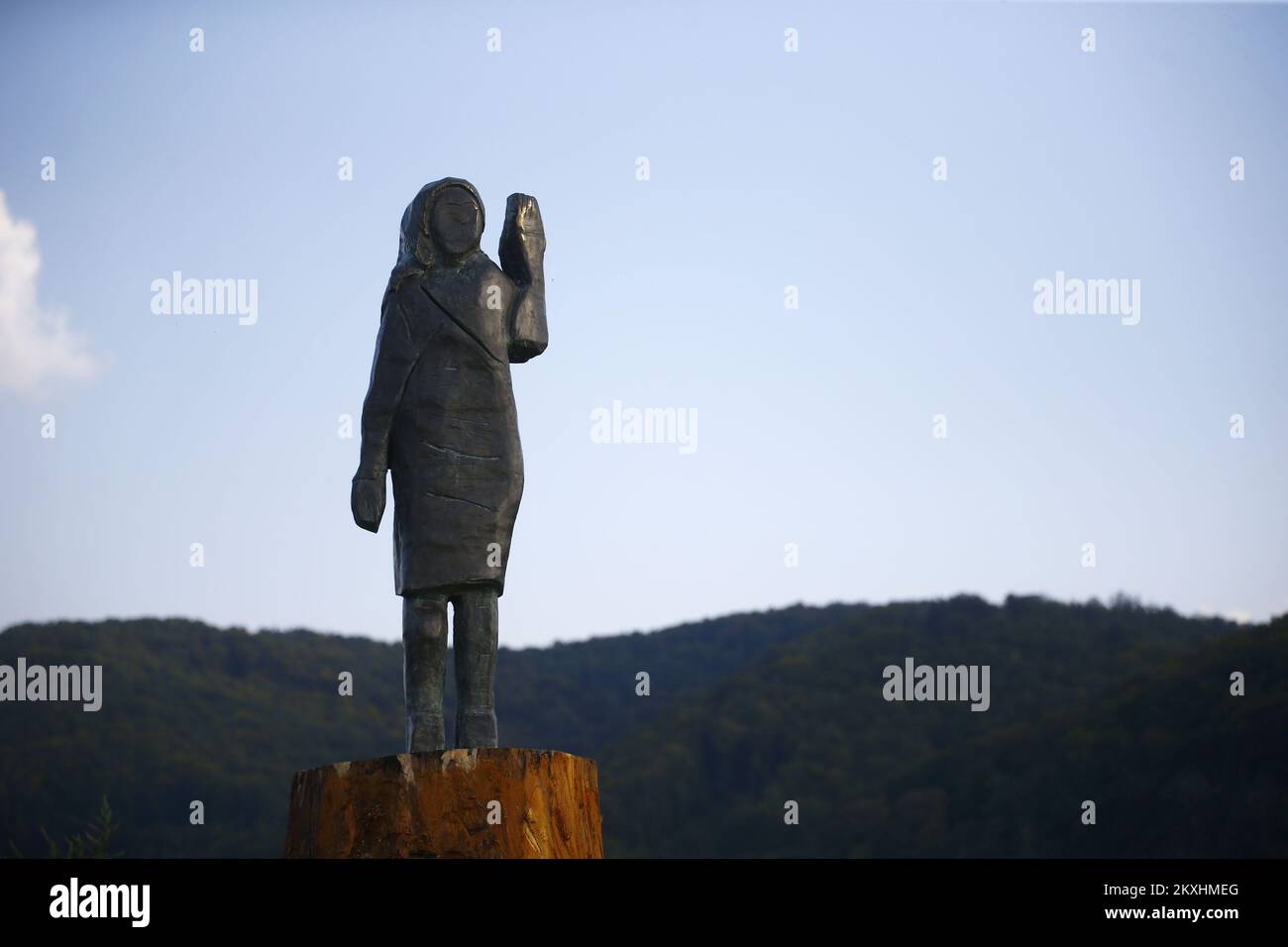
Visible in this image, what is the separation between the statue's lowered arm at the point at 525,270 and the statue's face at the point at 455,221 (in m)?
0.26

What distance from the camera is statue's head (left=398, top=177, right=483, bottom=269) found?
8945 millimetres

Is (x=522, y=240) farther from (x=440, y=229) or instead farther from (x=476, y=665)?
(x=476, y=665)

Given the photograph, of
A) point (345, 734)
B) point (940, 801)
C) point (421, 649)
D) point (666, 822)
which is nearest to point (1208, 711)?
→ point (940, 801)

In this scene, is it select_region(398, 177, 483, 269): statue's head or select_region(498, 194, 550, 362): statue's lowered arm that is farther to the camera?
select_region(498, 194, 550, 362): statue's lowered arm

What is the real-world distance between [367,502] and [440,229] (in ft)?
4.89

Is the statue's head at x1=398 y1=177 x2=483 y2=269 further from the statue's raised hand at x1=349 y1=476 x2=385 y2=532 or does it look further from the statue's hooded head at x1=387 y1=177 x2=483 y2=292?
the statue's raised hand at x1=349 y1=476 x2=385 y2=532

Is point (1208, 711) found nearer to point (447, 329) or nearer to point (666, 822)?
point (666, 822)

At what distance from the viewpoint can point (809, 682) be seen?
131 feet

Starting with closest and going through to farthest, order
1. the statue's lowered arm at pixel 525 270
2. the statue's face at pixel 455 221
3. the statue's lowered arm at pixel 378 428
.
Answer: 1. the statue's lowered arm at pixel 378 428
2. the statue's face at pixel 455 221
3. the statue's lowered arm at pixel 525 270

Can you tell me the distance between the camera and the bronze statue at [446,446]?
8.61 metres

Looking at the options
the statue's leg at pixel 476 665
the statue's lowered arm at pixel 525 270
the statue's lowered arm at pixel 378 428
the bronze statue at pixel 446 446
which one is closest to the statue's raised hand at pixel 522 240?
the statue's lowered arm at pixel 525 270

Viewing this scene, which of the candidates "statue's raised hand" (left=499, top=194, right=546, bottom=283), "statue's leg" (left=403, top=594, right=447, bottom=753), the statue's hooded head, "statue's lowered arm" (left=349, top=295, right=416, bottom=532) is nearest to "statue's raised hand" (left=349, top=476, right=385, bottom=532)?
"statue's lowered arm" (left=349, top=295, right=416, bottom=532)

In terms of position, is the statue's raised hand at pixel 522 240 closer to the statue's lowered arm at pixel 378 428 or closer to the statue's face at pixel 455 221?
the statue's face at pixel 455 221
